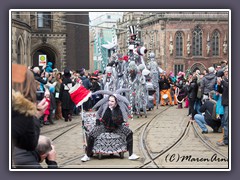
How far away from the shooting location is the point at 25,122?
6285 millimetres

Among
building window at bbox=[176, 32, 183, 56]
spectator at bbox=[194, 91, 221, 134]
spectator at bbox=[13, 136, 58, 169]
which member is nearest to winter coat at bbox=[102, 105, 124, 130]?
building window at bbox=[176, 32, 183, 56]

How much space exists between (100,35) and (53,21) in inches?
100

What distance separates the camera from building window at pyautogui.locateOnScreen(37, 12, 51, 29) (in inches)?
391

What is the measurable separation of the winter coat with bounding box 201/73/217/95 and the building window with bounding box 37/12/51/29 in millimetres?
4794

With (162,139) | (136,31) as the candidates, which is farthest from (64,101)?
(162,139)

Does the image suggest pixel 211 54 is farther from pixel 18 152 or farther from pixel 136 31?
pixel 18 152

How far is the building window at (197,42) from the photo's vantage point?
11.4 meters

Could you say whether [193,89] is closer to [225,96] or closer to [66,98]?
[66,98]

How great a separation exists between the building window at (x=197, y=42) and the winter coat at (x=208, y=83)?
2316 millimetres

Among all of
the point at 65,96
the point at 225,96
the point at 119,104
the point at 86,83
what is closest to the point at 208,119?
the point at 225,96

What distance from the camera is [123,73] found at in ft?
57.8

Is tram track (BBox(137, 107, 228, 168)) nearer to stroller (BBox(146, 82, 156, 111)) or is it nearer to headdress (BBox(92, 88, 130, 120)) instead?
headdress (BBox(92, 88, 130, 120))

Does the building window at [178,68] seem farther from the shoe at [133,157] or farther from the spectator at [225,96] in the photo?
the shoe at [133,157]

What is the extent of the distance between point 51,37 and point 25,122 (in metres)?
7.20
